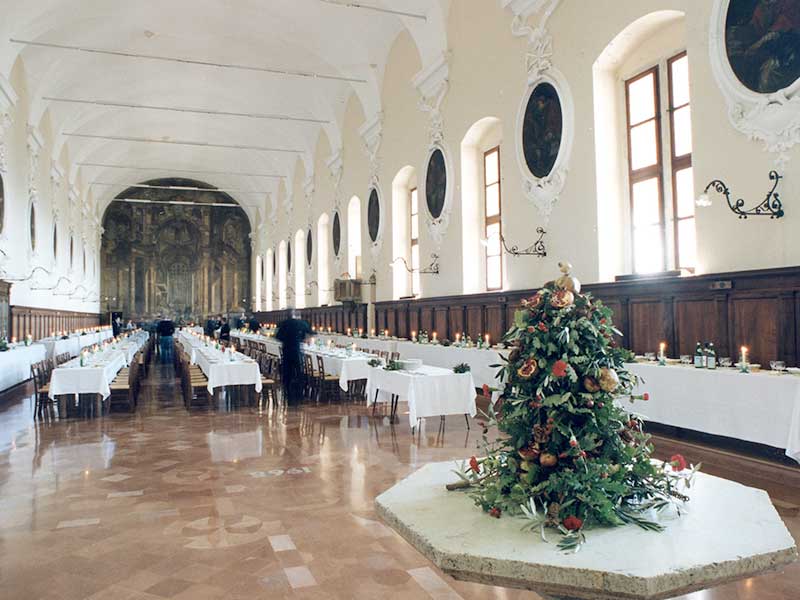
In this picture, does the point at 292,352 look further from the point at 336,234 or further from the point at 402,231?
the point at 336,234

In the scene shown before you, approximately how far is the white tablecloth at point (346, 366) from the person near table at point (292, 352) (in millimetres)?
535

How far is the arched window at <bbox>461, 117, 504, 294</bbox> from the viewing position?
40.5 feet

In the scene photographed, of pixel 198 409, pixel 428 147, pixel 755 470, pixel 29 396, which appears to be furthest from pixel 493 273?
pixel 29 396

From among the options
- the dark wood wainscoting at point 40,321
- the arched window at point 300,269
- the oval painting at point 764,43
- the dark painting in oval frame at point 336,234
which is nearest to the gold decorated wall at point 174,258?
the dark wood wainscoting at point 40,321

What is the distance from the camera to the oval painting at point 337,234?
68.0 ft

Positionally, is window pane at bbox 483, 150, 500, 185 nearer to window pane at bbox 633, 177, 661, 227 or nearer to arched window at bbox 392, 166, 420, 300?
arched window at bbox 392, 166, 420, 300

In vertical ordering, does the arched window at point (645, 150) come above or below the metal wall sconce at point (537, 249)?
above

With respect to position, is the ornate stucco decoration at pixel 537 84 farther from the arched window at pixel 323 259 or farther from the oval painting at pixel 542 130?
the arched window at pixel 323 259

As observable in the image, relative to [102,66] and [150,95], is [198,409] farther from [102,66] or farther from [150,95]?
[150,95]

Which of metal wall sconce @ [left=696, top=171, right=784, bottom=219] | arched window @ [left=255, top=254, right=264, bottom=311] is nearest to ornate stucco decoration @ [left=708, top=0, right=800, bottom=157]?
metal wall sconce @ [left=696, top=171, right=784, bottom=219]

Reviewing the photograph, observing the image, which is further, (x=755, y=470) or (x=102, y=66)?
(x=102, y=66)

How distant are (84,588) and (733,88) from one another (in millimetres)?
7215

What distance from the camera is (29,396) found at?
11.7 meters

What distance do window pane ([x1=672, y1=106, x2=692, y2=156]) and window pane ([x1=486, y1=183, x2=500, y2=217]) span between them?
4.47 m
